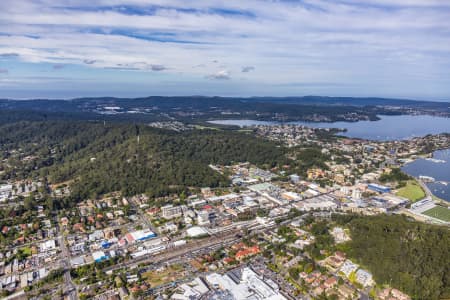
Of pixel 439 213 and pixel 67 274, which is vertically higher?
pixel 439 213

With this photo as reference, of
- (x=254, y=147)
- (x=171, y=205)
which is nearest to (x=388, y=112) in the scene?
(x=254, y=147)

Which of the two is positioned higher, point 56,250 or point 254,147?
point 254,147

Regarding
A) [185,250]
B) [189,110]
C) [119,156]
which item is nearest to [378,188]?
[185,250]

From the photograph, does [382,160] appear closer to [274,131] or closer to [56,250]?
[274,131]

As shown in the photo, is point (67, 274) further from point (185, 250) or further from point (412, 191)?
point (412, 191)

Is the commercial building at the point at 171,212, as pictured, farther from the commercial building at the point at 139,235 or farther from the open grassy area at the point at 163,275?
the open grassy area at the point at 163,275

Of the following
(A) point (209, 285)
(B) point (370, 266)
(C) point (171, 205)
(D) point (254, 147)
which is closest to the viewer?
(A) point (209, 285)
